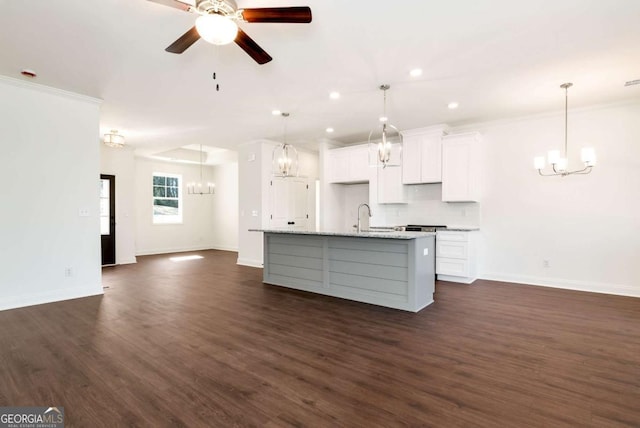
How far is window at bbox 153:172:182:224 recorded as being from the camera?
31.5 ft

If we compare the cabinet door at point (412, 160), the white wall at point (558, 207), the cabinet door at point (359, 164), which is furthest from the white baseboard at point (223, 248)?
the white wall at point (558, 207)

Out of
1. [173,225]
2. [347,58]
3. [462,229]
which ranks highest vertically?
[347,58]

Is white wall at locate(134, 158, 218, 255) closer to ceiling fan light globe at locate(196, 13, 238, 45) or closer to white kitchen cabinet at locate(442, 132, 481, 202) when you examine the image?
white kitchen cabinet at locate(442, 132, 481, 202)

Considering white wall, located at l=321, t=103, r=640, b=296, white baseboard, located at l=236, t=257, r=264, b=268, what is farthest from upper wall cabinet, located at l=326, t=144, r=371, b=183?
white baseboard, located at l=236, t=257, r=264, b=268

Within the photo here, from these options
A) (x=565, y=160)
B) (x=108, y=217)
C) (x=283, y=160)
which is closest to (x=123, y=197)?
(x=108, y=217)

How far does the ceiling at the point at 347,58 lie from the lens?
257 cm

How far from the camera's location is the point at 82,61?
135 inches

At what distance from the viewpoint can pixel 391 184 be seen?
252 inches

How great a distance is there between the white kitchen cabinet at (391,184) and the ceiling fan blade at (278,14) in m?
4.43

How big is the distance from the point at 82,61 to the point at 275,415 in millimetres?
4040

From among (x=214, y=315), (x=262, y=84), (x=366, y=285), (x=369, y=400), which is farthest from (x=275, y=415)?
(x=262, y=84)

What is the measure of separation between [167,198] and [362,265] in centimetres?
793

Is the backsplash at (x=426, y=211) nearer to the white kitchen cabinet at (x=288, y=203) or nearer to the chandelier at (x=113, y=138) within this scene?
the white kitchen cabinet at (x=288, y=203)

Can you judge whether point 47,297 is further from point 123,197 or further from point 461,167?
point 461,167
